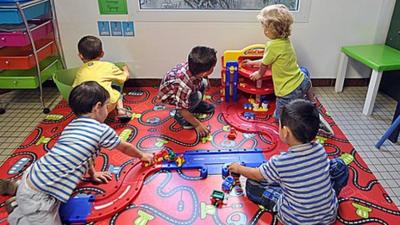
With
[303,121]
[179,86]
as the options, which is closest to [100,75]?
[179,86]

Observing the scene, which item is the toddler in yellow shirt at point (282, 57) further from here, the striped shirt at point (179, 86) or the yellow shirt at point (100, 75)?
the yellow shirt at point (100, 75)

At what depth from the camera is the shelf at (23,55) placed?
183 cm

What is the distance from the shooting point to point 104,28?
2141 millimetres

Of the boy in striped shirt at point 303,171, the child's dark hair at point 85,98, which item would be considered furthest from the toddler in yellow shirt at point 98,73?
the boy in striped shirt at point 303,171

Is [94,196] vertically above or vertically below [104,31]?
below

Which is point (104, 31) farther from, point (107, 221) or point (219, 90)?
point (107, 221)

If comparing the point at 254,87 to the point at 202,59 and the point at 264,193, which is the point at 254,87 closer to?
the point at 202,59

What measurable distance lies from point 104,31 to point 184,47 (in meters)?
0.51

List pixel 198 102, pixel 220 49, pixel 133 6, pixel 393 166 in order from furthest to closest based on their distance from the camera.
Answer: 1. pixel 220 49
2. pixel 133 6
3. pixel 198 102
4. pixel 393 166

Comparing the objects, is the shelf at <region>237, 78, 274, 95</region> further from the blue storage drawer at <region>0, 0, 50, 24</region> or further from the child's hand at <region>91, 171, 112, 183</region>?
the blue storage drawer at <region>0, 0, 50, 24</region>

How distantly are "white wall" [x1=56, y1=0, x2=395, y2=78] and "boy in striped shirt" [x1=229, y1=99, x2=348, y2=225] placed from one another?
1.22m

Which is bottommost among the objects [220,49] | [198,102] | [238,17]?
[198,102]

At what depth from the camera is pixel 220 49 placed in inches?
87.0

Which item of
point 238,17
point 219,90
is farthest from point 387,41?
point 219,90
